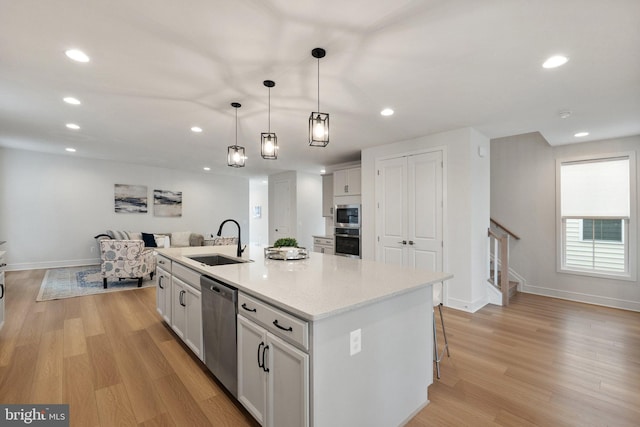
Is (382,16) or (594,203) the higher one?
(382,16)

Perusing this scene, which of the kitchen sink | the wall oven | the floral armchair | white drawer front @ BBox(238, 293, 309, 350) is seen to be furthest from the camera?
the wall oven

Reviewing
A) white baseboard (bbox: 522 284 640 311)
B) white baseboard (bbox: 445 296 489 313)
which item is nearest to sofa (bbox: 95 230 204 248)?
white baseboard (bbox: 445 296 489 313)

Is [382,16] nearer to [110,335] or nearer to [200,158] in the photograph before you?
[110,335]

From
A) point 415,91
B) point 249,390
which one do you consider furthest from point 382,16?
point 249,390

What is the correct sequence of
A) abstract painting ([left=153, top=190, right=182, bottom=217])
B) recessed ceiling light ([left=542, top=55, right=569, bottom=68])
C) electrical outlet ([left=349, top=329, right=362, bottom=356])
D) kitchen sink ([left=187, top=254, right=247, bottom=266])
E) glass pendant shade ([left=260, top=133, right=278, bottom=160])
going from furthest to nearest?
abstract painting ([left=153, top=190, right=182, bottom=217]), kitchen sink ([left=187, top=254, right=247, bottom=266]), glass pendant shade ([left=260, top=133, right=278, bottom=160]), recessed ceiling light ([left=542, top=55, right=569, bottom=68]), electrical outlet ([left=349, top=329, right=362, bottom=356])

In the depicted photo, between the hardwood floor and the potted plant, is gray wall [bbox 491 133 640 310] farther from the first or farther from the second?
the potted plant

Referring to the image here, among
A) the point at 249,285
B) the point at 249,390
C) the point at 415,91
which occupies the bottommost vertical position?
the point at 249,390

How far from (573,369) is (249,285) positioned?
281 cm

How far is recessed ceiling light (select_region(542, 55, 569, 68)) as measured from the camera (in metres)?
2.13

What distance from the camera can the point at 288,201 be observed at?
7.81 m

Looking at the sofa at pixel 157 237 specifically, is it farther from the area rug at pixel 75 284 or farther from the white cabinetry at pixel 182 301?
the white cabinetry at pixel 182 301

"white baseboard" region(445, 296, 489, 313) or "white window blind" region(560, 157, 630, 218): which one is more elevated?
"white window blind" region(560, 157, 630, 218)

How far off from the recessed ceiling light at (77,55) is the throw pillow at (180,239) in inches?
221

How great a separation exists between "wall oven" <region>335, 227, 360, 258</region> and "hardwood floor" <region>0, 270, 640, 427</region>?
87.0 inches
